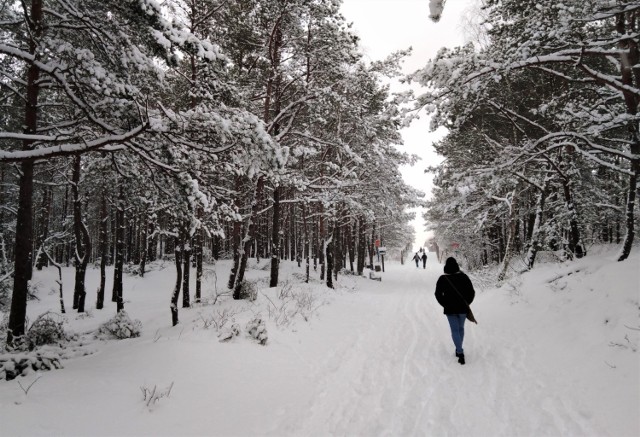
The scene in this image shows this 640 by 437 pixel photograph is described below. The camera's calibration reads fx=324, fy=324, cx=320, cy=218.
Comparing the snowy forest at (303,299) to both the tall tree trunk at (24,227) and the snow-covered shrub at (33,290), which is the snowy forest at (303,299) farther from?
the snow-covered shrub at (33,290)

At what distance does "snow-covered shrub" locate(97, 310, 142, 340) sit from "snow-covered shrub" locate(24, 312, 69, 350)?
109 cm

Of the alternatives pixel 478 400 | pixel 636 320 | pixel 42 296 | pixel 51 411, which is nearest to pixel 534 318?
pixel 636 320

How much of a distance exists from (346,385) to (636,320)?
515cm

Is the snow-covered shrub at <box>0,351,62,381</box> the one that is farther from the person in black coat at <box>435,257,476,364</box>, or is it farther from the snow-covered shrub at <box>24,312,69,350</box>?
the person in black coat at <box>435,257,476,364</box>

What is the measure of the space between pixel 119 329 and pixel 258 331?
4.45 metres

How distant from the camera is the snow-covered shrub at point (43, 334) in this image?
6.93 m

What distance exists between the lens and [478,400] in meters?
4.78

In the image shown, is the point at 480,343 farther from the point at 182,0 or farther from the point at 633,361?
the point at 182,0

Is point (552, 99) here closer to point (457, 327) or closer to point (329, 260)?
point (457, 327)

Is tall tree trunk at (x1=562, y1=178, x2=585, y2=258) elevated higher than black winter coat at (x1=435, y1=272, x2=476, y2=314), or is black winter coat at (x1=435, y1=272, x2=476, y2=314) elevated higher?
tall tree trunk at (x1=562, y1=178, x2=585, y2=258)

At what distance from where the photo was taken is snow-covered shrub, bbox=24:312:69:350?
273 inches

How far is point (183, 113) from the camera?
579 centimetres

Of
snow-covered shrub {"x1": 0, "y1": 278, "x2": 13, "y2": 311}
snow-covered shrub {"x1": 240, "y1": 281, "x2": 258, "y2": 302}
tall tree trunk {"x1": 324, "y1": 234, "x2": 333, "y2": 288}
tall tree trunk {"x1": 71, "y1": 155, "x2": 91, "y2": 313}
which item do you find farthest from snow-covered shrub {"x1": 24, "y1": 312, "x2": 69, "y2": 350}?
snow-covered shrub {"x1": 0, "y1": 278, "x2": 13, "y2": 311}

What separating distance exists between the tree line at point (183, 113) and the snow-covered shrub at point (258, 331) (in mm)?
2217
